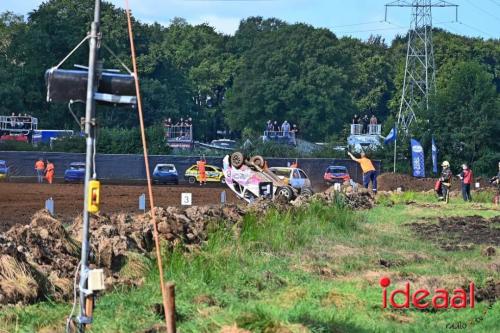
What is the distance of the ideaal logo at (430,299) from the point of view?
1302cm

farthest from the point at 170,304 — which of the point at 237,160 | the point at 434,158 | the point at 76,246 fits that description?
the point at 434,158

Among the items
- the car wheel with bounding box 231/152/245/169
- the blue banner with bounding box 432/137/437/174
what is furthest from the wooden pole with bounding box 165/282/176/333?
the blue banner with bounding box 432/137/437/174

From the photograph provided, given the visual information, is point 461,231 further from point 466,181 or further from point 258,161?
point 466,181

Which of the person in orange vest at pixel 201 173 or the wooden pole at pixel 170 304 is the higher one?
the wooden pole at pixel 170 304

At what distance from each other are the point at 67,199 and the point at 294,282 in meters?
22.5

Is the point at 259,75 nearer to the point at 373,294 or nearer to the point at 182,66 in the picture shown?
the point at 182,66

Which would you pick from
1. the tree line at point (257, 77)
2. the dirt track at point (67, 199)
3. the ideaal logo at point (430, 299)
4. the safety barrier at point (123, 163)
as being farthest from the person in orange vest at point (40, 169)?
the ideaal logo at point (430, 299)

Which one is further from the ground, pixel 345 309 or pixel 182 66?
pixel 182 66

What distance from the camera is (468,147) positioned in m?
67.3

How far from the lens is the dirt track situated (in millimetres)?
27203

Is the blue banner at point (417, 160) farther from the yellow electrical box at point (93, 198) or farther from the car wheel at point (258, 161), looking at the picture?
the yellow electrical box at point (93, 198)

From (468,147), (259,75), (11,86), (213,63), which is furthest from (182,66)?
(468,147)

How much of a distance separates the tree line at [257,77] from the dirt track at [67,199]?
27.5 meters

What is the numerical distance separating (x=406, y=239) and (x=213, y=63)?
9565cm
